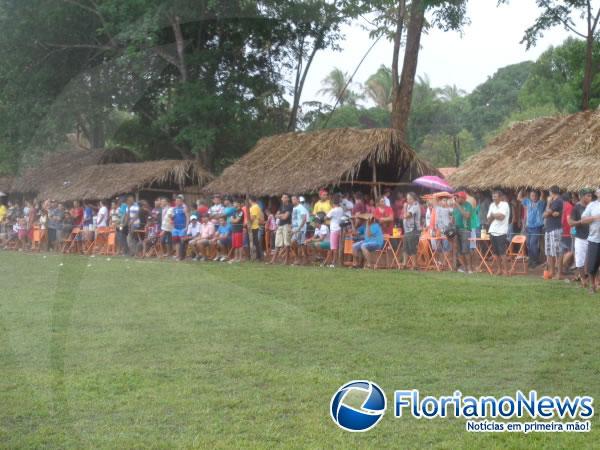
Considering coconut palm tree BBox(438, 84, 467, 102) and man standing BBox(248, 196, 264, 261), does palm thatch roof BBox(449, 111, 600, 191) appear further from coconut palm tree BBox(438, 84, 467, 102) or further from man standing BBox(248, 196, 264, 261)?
coconut palm tree BBox(438, 84, 467, 102)

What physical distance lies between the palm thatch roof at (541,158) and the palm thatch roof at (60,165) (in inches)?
711

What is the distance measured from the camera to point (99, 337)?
1115cm

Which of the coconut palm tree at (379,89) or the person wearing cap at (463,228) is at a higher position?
the coconut palm tree at (379,89)

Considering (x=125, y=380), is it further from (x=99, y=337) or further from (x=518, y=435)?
(x=518, y=435)

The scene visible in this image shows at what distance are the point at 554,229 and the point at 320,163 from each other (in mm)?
10001

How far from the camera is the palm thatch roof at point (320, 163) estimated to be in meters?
24.0

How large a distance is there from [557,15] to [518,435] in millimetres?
23446

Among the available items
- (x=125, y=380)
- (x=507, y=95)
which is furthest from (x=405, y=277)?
(x=507, y=95)

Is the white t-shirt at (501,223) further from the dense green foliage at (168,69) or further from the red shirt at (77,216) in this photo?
the red shirt at (77,216)

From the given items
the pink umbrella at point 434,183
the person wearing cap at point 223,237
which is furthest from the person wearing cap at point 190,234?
the pink umbrella at point 434,183

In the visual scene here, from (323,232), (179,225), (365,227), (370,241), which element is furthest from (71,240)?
(370,241)

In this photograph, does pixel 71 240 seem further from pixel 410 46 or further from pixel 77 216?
pixel 410 46

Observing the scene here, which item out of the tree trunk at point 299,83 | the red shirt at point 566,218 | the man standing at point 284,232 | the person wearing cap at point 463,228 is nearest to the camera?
the red shirt at point 566,218

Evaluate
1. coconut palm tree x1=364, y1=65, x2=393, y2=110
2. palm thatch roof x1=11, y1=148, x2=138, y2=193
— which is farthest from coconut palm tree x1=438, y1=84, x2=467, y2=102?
palm thatch roof x1=11, y1=148, x2=138, y2=193
